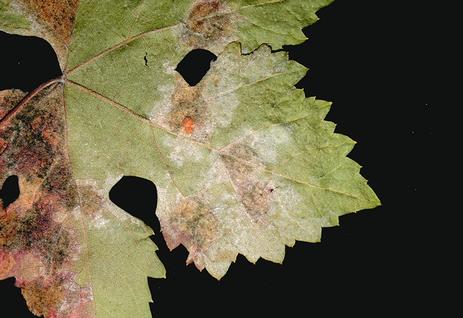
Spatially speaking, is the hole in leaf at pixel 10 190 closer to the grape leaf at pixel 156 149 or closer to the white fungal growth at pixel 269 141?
the grape leaf at pixel 156 149

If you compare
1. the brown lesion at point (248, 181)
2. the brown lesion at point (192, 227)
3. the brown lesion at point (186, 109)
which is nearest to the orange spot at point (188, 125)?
the brown lesion at point (186, 109)

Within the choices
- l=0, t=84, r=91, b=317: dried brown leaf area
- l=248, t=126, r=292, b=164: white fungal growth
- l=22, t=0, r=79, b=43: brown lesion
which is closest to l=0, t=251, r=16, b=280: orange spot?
l=0, t=84, r=91, b=317: dried brown leaf area

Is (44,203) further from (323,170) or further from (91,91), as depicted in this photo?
(323,170)

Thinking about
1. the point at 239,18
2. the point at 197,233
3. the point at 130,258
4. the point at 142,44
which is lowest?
the point at 130,258

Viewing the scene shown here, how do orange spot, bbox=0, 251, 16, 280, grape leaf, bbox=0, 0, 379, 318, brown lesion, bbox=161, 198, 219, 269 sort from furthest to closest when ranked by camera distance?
orange spot, bbox=0, 251, 16, 280 < brown lesion, bbox=161, 198, 219, 269 < grape leaf, bbox=0, 0, 379, 318

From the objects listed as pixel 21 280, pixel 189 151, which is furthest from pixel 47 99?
pixel 21 280

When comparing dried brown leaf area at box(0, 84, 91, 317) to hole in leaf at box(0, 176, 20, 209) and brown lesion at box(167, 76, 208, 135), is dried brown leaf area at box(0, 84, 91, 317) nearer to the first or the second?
hole in leaf at box(0, 176, 20, 209)

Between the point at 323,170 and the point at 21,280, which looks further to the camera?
the point at 21,280

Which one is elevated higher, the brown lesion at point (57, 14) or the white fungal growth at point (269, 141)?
the brown lesion at point (57, 14)
